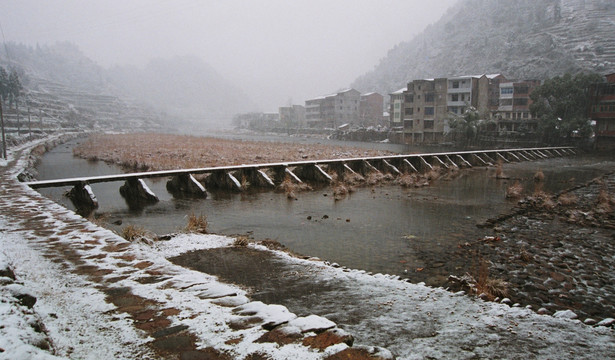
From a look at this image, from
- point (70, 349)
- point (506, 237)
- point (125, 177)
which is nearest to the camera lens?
point (70, 349)

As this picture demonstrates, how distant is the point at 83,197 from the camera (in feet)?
49.0

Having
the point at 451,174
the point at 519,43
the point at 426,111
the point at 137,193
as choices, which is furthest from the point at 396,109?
the point at 137,193

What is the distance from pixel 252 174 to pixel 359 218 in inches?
348

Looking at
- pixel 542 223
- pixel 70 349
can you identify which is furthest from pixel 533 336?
pixel 542 223

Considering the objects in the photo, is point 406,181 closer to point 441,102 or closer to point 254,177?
point 254,177

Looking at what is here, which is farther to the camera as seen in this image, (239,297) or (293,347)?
(239,297)

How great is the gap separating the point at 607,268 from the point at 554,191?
1332cm

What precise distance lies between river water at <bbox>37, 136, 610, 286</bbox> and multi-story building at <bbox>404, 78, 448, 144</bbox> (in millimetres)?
47989

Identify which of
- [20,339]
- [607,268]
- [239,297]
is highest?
[20,339]

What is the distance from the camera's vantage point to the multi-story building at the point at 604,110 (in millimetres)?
50000

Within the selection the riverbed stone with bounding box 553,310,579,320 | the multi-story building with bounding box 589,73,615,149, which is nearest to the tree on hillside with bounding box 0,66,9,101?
the riverbed stone with bounding box 553,310,579,320

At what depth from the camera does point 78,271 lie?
532cm

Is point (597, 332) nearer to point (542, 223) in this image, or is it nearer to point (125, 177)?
point (542, 223)

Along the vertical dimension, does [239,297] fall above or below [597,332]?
above
